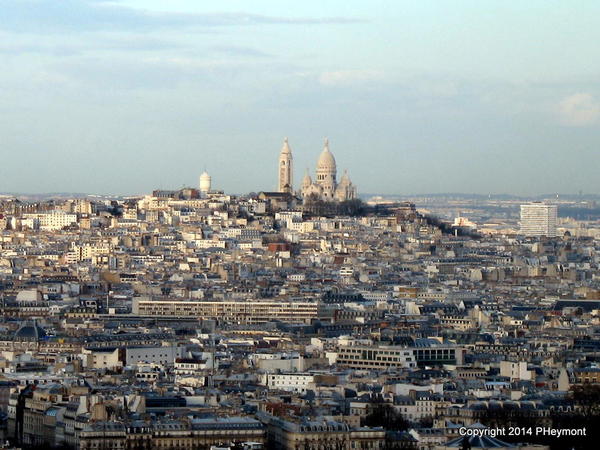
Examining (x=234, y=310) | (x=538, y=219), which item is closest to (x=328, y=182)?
(x=538, y=219)

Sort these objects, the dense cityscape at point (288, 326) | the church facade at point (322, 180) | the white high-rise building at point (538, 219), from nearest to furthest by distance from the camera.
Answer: the dense cityscape at point (288, 326) → the church facade at point (322, 180) → the white high-rise building at point (538, 219)

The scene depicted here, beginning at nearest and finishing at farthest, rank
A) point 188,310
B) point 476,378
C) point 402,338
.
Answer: point 476,378, point 402,338, point 188,310

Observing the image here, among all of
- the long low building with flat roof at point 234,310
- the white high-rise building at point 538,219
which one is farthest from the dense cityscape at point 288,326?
the white high-rise building at point 538,219

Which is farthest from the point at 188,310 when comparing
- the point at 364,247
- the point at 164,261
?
the point at 364,247

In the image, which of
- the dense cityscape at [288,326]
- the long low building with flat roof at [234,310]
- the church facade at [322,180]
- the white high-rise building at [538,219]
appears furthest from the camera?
the white high-rise building at [538,219]

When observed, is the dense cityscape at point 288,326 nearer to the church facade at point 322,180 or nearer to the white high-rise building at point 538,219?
the church facade at point 322,180

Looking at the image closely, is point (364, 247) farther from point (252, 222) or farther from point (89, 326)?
point (89, 326)

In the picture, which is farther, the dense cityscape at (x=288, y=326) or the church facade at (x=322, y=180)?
the church facade at (x=322, y=180)
